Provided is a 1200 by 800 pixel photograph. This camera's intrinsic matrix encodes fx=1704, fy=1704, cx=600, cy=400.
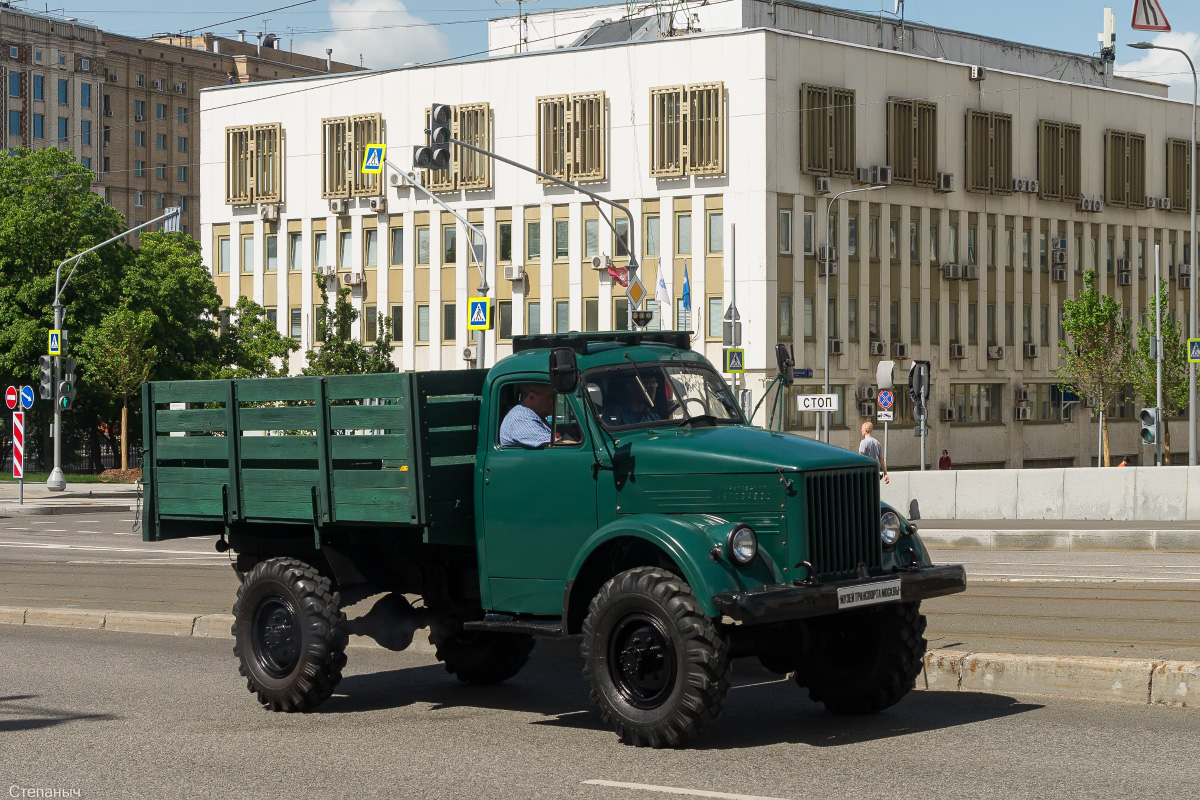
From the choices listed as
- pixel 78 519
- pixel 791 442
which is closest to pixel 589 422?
pixel 791 442

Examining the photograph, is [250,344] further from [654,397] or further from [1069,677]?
[1069,677]

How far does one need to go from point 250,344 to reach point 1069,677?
63.8 m

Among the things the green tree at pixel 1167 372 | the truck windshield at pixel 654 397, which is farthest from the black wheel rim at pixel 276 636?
the green tree at pixel 1167 372

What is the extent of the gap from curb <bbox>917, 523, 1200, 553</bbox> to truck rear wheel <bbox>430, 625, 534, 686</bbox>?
1576 centimetres

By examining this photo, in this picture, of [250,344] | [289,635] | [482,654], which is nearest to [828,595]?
[482,654]

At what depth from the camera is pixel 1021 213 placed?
7069 centimetres

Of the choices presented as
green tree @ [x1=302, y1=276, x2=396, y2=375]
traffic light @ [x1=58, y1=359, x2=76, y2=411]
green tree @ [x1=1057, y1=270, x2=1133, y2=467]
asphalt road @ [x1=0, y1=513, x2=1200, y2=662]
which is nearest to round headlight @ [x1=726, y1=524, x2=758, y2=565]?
asphalt road @ [x1=0, y1=513, x2=1200, y2=662]

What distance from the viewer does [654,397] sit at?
1013cm

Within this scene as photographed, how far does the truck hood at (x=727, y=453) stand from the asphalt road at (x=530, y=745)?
1504mm

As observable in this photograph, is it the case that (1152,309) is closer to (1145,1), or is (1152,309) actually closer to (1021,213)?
(1021,213)

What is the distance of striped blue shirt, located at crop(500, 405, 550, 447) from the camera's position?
33.4 ft

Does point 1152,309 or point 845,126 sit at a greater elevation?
point 845,126

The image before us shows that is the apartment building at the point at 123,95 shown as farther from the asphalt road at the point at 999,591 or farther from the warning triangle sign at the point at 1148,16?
the asphalt road at the point at 999,591

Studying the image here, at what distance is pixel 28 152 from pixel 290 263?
12.0 m
